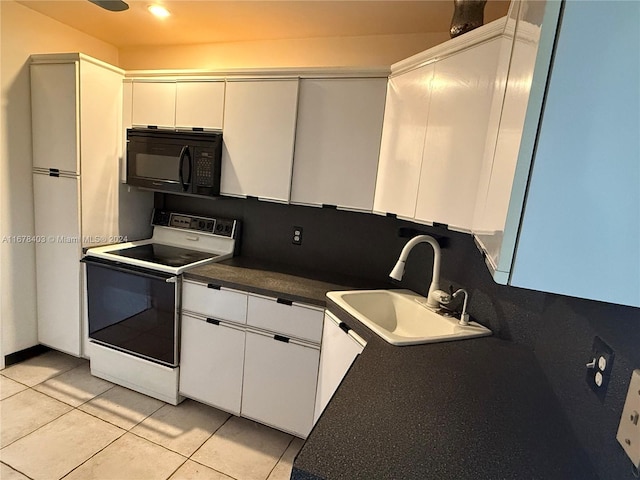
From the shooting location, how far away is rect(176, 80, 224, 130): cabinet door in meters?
2.25

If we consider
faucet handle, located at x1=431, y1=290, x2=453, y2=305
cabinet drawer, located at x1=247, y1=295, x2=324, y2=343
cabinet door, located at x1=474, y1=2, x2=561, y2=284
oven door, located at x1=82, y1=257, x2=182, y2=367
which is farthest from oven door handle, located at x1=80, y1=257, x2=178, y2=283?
cabinet door, located at x1=474, y1=2, x2=561, y2=284

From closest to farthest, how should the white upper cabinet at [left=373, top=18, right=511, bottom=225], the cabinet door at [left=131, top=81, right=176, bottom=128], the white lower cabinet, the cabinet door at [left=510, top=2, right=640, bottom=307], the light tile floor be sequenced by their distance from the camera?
1. the cabinet door at [left=510, top=2, right=640, bottom=307]
2. the white upper cabinet at [left=373, top=18, right=511, bottom=225]
3. the light tile floor
4. the white lower cabinet
5. the cabinet door at [left=131, top=81, right=176, bottom=128]

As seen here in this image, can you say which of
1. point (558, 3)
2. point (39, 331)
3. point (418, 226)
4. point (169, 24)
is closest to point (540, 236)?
point (558, 3)

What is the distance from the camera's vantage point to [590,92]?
1.73 feet

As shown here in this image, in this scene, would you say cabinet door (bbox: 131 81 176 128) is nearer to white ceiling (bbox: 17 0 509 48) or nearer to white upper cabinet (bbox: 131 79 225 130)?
white upper cabinet (bbox: 131 79 225 130)

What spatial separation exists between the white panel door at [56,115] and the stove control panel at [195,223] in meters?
0.66

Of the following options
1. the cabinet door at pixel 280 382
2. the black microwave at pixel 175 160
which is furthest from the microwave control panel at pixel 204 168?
the cabinet door at pixel 280 382

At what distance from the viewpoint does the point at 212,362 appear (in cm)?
212

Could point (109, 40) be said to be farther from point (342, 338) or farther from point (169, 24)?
point (342, 338)

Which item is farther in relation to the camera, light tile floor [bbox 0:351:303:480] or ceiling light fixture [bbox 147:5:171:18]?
ceiling light fixture [bbox 147:5:171:18]

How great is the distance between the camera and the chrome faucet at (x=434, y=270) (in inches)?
62.6

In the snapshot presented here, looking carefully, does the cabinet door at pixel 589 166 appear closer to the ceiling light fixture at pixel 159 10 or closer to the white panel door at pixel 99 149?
the ceiling light fixture at pixel 159 10

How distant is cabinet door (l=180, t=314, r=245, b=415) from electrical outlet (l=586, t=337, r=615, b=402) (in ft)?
5.35

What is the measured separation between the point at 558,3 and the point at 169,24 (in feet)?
8.13
